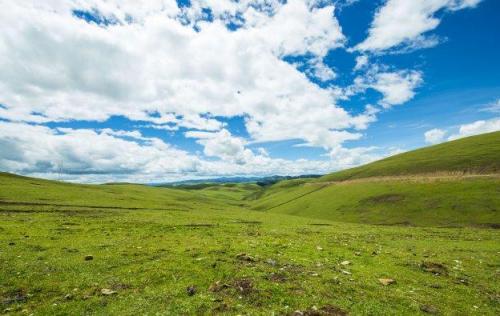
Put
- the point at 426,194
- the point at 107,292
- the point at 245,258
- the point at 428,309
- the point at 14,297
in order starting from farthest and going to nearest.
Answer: the point at 426,194 → the point at 245,258 → the point at 107,292 → the point at 428,309 → the point at 14,297

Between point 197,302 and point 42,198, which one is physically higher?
point 42,198

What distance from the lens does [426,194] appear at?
8894cm

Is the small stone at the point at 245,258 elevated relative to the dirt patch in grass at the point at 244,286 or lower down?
elevated

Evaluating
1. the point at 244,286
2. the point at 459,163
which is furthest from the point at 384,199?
the point at 244,286

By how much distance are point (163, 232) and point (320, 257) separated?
62.6ft

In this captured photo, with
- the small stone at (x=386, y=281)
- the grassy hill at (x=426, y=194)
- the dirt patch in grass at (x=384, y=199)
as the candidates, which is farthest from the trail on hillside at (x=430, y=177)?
the small stone at (x=386, y=281)

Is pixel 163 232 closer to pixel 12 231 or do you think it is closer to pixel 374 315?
pixel 12 231

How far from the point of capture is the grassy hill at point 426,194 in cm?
7294

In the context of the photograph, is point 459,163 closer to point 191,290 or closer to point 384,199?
point 384,199

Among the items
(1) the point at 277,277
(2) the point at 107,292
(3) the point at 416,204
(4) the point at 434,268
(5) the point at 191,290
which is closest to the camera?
(2) the point at 107,292

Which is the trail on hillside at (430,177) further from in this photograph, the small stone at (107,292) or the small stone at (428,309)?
the small stone at (107,292)

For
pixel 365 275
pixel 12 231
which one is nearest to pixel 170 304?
pixel 365 275

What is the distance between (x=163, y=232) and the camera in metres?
34.2

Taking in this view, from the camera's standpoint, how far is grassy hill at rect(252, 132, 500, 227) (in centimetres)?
7294
